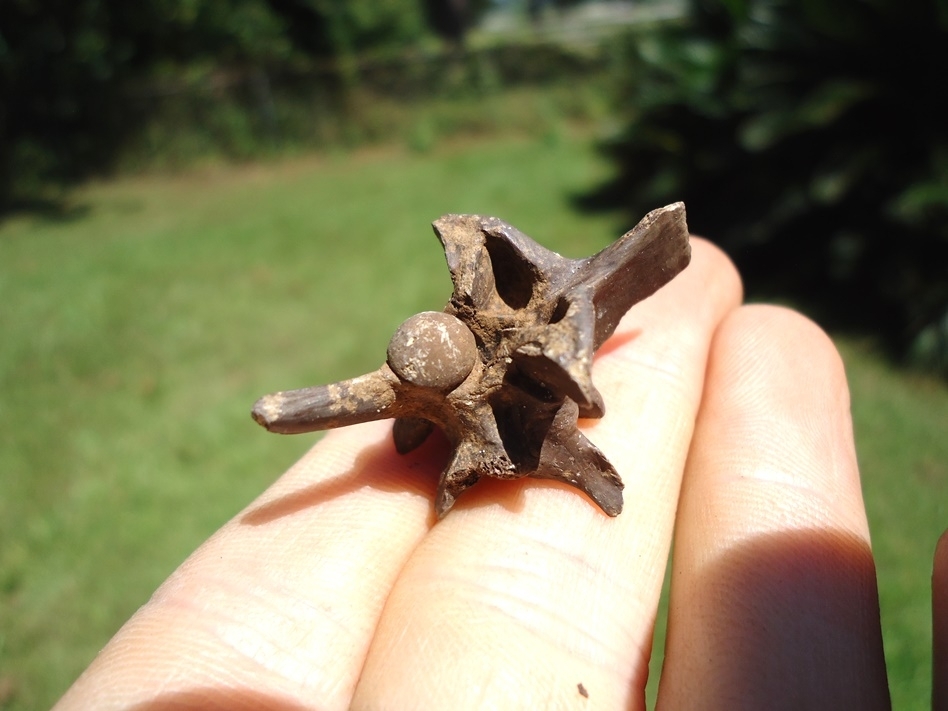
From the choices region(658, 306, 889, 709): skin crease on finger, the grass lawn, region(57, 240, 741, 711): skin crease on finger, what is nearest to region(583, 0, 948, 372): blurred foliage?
the grass lawn

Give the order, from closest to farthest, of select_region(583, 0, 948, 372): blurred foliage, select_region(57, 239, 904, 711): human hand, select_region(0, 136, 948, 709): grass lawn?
select_region(57, 239, 904, 711): human hand < select_region(0, 136, 948, 709): grass lawn < select_region(583, 0, 948, 372): blurred foliage

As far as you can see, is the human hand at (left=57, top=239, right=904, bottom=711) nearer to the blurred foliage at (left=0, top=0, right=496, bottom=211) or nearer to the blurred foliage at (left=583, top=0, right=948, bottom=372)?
the blurred foliage at (left=583, top=0, right=948, bottom=372)

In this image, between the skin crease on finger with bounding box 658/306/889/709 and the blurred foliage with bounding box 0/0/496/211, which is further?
the blurred foliage with bounding box 0/0/496/211

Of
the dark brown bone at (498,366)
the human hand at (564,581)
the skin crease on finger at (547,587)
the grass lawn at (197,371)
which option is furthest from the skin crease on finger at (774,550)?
the grass lawn at (197,371)

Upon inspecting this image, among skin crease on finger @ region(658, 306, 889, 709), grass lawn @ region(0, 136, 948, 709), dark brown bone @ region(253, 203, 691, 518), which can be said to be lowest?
grass lawn @ region(0, 136, 948, 709)

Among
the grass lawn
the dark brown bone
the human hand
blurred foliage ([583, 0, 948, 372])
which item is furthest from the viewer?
blurred foliage ([583, 0, 948, 372])

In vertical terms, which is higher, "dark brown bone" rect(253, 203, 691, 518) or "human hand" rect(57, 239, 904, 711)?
"dark brown bone" rect(253, 203, 691, 518)

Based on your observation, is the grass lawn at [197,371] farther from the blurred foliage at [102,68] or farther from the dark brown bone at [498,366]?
the dark brown bone at [498,366]
